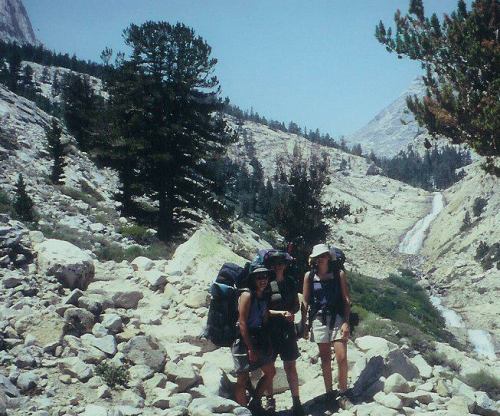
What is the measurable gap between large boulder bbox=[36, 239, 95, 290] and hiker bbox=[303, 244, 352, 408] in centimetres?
386

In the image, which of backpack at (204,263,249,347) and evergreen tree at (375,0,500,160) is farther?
evergreen tree at (375,0,500,160)

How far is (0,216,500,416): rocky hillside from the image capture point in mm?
4570

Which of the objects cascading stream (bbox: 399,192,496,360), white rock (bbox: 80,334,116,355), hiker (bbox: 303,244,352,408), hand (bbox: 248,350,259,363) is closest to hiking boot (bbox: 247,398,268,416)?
hand (bbox: 248,350,259,363)

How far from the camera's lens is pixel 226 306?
16.6 ft

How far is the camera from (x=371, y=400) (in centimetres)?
547

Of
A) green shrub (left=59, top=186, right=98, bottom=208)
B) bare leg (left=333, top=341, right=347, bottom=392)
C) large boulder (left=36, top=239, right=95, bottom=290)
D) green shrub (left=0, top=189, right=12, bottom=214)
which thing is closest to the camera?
bare leg (left=333, top=341, right=347, bottom=392)

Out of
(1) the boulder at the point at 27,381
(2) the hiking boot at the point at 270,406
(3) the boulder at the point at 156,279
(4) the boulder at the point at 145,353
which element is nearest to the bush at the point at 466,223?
(3) the boulder at the point at 156,279

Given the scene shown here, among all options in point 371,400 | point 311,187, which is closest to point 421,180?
point 311,187

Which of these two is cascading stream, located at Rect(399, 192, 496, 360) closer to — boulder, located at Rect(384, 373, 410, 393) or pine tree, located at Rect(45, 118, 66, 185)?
boulder, located at Rect(384, 373, 410, 393)

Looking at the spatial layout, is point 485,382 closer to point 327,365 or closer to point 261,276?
point 327,365

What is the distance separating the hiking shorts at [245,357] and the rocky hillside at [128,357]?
389 millimetres

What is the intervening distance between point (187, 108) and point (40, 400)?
47.5ft

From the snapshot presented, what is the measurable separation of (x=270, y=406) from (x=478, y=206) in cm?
7304

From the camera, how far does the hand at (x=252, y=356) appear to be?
16.0ft
